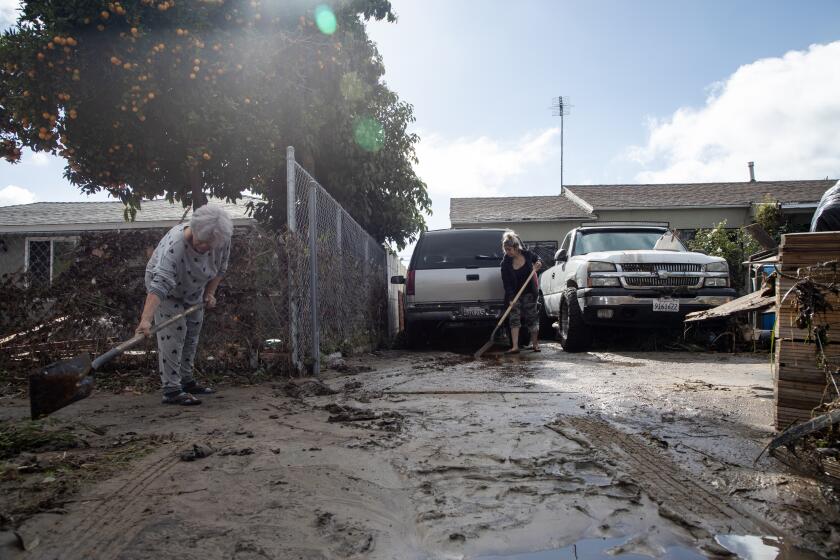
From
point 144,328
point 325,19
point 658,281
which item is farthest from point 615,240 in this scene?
point 144,328

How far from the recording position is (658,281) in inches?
308

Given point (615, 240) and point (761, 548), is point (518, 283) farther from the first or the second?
point (761, 548)

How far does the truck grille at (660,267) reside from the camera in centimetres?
788

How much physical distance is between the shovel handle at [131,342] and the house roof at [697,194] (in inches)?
666

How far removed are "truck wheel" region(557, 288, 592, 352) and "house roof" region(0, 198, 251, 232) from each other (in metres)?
9.12

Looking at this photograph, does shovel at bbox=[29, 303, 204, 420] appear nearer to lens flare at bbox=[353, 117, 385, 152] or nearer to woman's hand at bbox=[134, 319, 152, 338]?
woman's hand at bbox=[134, 319, 152, 338]

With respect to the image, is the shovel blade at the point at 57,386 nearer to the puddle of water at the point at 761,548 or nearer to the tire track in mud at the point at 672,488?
the tire track in mud at the point at 672,488

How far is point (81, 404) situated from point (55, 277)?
1.84m

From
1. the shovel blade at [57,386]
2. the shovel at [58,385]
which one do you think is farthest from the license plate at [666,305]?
the shovel blade at [57,386]

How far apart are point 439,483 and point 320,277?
4.11 meters

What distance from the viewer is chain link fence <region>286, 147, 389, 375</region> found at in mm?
5695

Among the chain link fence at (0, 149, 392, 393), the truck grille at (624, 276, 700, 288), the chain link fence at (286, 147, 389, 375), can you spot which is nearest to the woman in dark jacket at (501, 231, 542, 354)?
the truck grille at (624, 276, 700, 288)

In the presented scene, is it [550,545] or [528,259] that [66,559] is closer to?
[550,545]

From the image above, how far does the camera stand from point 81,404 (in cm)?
470
